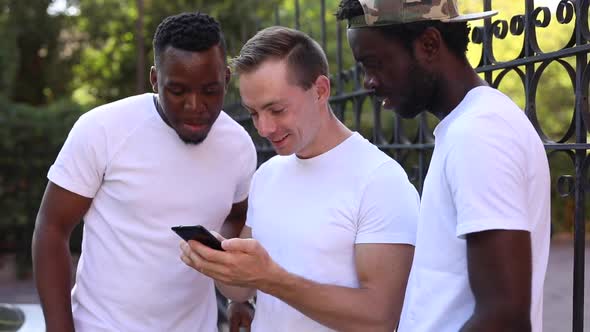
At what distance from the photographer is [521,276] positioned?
4.85 ft

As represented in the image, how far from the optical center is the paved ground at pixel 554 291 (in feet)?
25.9

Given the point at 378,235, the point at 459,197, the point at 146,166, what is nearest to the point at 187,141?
the point at 146,166

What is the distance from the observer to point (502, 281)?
1.48m

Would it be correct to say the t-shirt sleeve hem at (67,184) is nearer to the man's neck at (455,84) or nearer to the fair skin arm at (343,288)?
the fair skin arm at (343,288)

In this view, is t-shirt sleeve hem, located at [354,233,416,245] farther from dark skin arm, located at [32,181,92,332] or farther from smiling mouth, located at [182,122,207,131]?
dark skin arm, located at [32,181,92,332]

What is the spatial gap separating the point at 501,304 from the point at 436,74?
1.73ft

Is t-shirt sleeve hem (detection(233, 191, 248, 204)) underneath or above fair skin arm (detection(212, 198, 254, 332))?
above

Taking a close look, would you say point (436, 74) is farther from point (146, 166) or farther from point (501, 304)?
point (146, 166)

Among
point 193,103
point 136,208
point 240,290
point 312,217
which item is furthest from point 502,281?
point 136,208

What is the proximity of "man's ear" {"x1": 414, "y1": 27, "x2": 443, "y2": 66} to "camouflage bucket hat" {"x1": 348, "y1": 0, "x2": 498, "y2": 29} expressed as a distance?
3 cm

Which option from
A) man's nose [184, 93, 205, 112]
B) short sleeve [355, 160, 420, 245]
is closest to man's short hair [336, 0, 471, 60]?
short sleeve [355, 160, 420, 245]

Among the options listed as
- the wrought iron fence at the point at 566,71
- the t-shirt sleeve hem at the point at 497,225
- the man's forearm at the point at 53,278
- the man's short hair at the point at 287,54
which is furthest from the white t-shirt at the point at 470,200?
the man's forearm at the point at 53,278

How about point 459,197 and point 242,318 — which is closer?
point 459,197

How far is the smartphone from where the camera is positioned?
2.05 metres
